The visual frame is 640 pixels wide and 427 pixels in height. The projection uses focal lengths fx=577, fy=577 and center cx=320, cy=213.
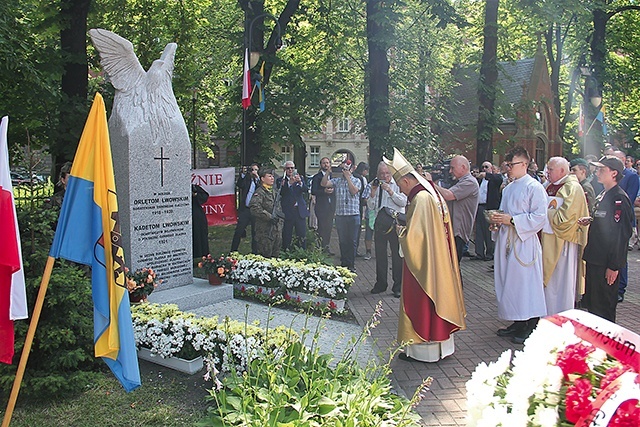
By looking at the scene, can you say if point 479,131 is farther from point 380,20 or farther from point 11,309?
point 11,309

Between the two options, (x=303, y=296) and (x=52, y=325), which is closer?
(x=52, y=325)

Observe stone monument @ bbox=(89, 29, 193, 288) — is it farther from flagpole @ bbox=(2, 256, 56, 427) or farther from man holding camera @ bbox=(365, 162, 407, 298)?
flagpole @ bbox=(2, 256, 56, 427)

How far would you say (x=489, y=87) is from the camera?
685 inches

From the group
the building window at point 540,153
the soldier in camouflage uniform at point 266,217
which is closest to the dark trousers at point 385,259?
the soldier in camouflage uniform at point 266,217

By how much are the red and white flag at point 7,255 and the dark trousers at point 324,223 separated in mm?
9349

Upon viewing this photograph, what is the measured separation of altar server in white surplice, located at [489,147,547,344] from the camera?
22.4ft

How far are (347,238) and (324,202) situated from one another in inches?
71.1

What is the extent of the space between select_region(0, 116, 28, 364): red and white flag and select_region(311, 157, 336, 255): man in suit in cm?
912

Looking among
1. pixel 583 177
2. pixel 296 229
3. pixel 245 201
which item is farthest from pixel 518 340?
pixel 245 201

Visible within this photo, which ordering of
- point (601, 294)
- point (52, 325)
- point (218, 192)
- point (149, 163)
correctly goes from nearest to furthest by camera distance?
point (52, 325) < point (601, 294) < point (149, 163) < point (218, 192)

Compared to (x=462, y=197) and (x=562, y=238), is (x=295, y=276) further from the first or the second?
(x=562, y=238)

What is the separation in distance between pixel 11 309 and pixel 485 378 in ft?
10.1

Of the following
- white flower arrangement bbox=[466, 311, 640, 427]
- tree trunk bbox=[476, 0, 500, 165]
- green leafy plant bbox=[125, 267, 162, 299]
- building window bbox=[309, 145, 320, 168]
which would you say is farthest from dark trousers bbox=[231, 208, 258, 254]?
building window bbox=[309, 145, 320, 168]

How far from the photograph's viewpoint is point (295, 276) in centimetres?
848
